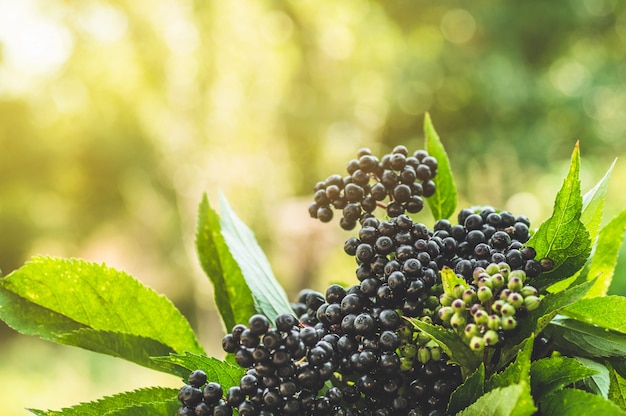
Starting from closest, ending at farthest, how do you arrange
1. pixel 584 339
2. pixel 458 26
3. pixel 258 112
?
1. pixel 584 339
2. pixel 258 112
3. pixel 458 26

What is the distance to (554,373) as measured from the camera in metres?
0.39

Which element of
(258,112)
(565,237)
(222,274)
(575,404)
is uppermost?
(258,112)

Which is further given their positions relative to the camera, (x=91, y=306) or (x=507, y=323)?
(x=91, y=306)

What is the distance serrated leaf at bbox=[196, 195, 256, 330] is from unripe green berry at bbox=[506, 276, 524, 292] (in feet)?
0.85

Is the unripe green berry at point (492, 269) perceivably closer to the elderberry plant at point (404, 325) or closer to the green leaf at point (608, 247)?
the elderberry plant at point (404, 325)

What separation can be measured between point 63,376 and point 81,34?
17.0 ft

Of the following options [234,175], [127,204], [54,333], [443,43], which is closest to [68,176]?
[127,204]

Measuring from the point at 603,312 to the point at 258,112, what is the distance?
670 cm

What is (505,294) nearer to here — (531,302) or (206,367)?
(531,302)

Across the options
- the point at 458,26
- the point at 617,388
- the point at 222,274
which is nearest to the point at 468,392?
the point at 617,388

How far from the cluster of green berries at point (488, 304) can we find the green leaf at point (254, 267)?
0.58 feet

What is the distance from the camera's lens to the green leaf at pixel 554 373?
1.22ft

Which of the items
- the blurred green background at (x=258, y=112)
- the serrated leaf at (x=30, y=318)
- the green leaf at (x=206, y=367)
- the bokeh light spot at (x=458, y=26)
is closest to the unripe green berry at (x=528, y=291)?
the green leaf at (x=206, y=367)

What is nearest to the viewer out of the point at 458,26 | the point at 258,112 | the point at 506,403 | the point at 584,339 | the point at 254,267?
the point at 506,403
